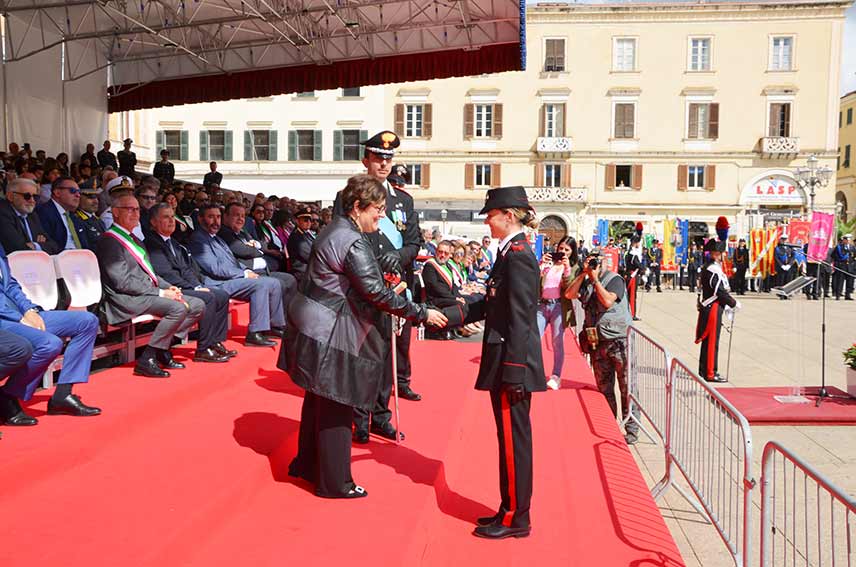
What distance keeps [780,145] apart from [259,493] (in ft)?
140

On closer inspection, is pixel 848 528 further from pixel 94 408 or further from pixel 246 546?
pixel 94 408

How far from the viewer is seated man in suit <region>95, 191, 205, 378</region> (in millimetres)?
5875

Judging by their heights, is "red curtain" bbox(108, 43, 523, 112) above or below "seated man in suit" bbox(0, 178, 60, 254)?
above

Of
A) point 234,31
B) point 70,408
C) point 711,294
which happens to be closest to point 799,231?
point 711,294

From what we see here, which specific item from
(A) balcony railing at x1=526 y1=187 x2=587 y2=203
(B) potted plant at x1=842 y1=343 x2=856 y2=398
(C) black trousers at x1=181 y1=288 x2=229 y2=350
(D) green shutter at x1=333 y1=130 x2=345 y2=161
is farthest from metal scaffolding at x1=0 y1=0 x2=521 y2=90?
(A) balcony railing at x1=526 y1=187 x2=587 y2=203

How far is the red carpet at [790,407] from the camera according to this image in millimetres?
8086

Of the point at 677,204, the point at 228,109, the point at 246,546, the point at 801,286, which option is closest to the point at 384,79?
the point at 801,286

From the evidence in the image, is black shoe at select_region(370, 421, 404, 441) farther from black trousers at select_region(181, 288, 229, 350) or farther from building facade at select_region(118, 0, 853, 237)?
building facade at select_region(118, 0, 853, 237)

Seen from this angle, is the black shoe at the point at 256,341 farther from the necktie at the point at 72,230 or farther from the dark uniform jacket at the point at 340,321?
the dark uniform jacket at the point at 340,321

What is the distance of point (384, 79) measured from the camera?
54.4ft

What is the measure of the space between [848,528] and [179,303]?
4.82 m

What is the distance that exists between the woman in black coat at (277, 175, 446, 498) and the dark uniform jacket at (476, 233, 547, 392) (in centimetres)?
43

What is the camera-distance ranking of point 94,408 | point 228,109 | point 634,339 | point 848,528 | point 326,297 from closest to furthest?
1. point 848,528
2. point 326,297
3. point 94,408
4. point 634,339
5. point 228,109

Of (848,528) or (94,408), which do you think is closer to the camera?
(848,528)
